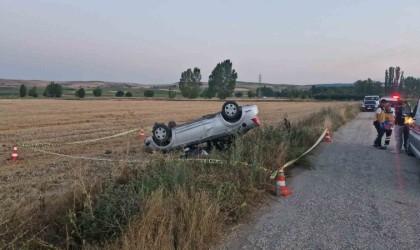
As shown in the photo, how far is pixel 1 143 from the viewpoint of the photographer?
1336 cm

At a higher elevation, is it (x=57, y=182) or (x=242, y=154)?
(x=242, y=154)

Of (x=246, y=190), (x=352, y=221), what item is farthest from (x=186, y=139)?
(x=352, y=221)

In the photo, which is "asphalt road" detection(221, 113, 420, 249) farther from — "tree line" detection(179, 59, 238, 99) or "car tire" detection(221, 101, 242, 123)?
"tree line" detection(179, 59, 238, 99)

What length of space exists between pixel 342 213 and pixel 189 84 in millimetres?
110262

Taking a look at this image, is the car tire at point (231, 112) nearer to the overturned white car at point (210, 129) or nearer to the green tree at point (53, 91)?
the overturned white car at point (210, 129)

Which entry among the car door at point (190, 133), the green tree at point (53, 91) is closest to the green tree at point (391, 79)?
the green tree at point (53, 91)

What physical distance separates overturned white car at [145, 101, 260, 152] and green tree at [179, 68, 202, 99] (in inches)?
4067

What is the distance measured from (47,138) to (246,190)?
11240 millimetres

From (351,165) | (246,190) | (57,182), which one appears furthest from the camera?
(351,165)

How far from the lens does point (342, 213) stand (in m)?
5.80

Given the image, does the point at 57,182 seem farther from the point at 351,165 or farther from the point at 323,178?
the point at 351,165

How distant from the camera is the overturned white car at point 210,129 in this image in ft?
35.0

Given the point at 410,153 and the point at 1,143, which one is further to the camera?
the point at 1,143

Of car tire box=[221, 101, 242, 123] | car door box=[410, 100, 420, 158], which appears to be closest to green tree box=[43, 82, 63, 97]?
car tire box=[221, 101, 242, 123]
